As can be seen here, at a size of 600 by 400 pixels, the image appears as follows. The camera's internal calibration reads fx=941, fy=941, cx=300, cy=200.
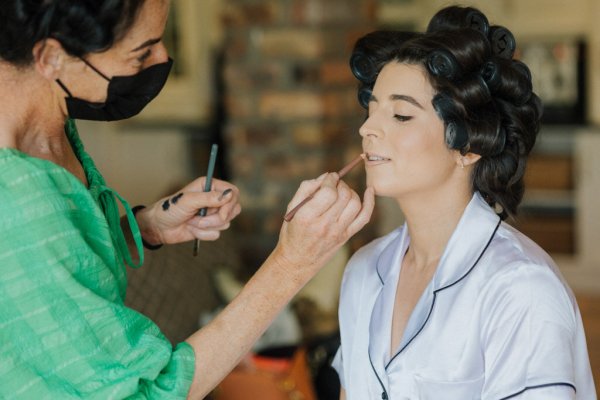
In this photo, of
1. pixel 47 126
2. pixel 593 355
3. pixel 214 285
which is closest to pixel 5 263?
pixel 47 126

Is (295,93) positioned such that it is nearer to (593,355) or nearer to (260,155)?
(260,155)

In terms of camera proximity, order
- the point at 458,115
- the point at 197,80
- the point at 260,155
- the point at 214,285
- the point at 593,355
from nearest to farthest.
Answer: the point at 458,115 < the point at 214,285 < the point at 260,155 < the point at 593,355 < the point at 197,80

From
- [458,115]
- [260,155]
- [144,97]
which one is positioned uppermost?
[144,97]

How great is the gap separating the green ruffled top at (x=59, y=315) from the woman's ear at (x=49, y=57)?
126 millimetres

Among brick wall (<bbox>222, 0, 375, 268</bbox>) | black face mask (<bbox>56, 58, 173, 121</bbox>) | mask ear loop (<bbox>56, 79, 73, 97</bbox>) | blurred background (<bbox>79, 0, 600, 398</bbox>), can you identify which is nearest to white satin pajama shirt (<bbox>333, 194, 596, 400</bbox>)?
black face mask (<bbox>56, 58, 173, 121</bbox>)

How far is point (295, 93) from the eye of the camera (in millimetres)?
3375

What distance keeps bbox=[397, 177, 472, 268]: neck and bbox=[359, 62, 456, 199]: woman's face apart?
4 centimetres

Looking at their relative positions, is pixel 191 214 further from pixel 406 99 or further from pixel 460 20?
pixel 460 20

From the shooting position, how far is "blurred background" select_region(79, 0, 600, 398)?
327 centimetres

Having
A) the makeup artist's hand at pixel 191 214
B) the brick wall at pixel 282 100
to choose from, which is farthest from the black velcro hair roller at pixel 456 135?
the brick wall at pixel 282 100

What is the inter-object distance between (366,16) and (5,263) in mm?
2521

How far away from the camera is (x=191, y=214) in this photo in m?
1.73

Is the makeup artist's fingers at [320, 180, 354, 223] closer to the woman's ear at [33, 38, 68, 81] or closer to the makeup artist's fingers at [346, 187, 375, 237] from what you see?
the makeup artist's fingers at [346, 187, 375, 237]

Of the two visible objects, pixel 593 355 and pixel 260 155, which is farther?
pixel 593 355
